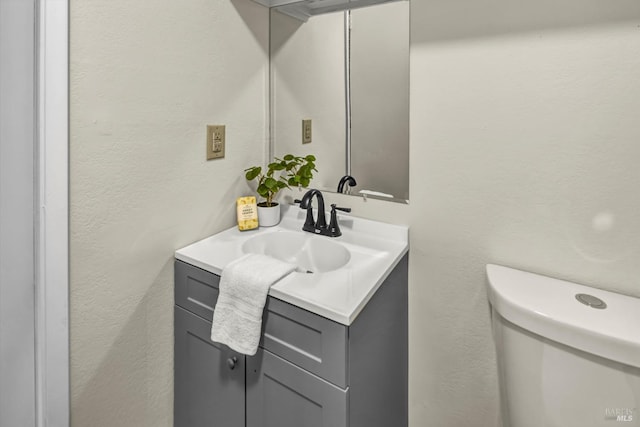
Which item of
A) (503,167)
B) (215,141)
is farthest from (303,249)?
(503,167)

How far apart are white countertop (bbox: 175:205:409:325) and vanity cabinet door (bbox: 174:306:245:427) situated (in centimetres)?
22

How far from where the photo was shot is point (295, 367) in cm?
90

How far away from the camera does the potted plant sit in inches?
52.4

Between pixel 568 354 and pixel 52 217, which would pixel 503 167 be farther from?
pixel 52 217

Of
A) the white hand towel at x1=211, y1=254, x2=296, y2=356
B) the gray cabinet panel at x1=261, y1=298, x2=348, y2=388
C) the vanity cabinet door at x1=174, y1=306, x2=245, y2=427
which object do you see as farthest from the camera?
the vanity cabinet door at x1=174, y1=306, x2=245, y2=427

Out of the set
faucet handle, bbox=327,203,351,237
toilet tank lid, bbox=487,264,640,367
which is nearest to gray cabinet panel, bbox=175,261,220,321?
faucet handle, bbox=327,203,351,237

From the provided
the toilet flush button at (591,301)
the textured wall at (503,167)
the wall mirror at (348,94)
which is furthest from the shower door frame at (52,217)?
the toilet flush button at (591,301)

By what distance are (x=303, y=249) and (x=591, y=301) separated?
838mm

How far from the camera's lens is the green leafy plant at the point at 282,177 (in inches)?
52.3

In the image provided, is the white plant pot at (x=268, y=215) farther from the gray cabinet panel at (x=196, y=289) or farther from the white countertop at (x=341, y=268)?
the gray cabinet panel at (x=196, y=289)

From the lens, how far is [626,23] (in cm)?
82

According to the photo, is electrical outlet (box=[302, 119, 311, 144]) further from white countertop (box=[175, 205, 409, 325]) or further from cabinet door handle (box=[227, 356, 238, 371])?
cabinet door handle (box=[227, 356, 238, 371])

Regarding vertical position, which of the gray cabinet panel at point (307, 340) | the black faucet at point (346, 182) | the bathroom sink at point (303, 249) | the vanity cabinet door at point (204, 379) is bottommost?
the vanity cabinet door at point (204, 379)

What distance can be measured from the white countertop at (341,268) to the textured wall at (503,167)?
7 cm
